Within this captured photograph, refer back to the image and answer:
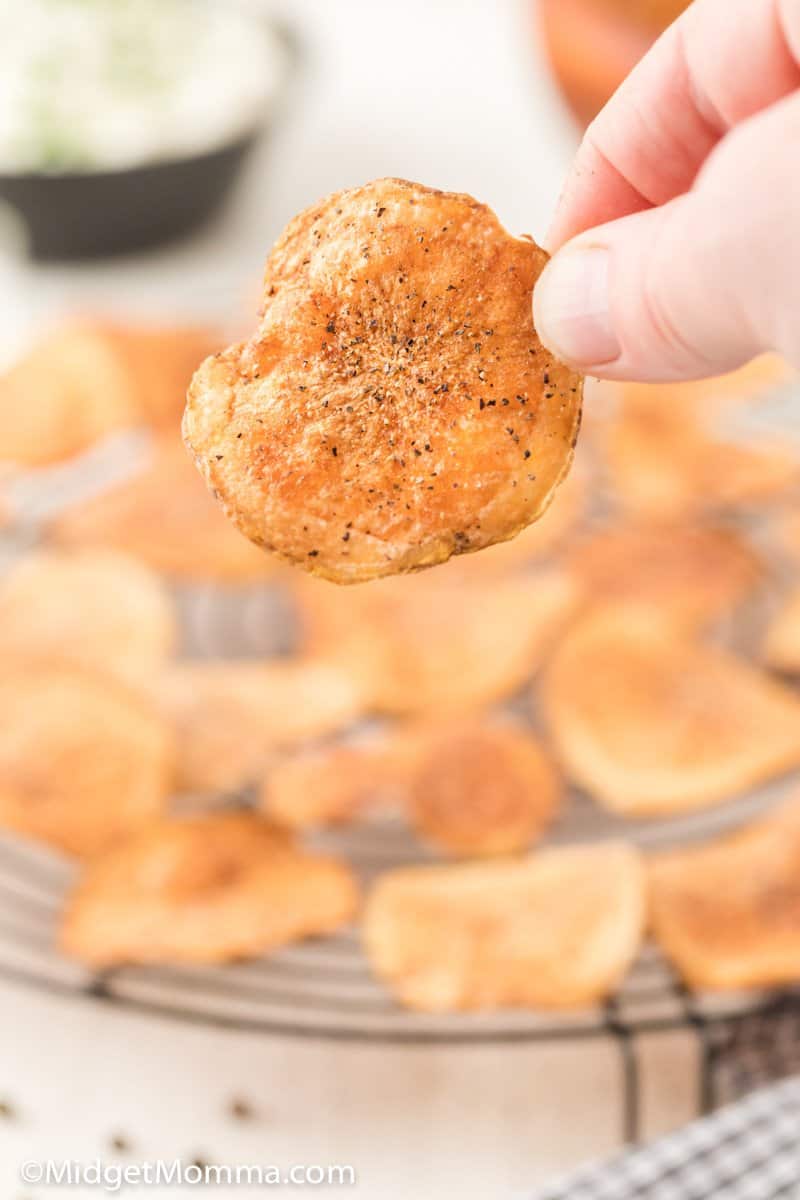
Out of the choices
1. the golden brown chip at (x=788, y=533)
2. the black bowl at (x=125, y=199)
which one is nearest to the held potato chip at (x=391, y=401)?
the golden brown chip at (x=788, y=533)

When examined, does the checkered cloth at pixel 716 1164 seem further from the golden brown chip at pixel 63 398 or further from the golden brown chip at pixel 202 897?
the golden brown chip at pixel 63 398

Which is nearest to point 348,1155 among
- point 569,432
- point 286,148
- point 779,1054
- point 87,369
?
point 779,1054

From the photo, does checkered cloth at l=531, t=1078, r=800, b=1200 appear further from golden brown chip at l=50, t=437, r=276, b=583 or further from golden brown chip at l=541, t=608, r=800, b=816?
golden brown chip at l=50, t=437, r=276, b=583

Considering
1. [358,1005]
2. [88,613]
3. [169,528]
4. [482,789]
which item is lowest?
[358,1005]

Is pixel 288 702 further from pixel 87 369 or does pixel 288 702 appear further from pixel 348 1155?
pixel 87 369

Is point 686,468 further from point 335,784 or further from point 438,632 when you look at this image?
point 335,784

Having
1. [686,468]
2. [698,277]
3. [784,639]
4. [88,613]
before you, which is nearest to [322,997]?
[88,613]
